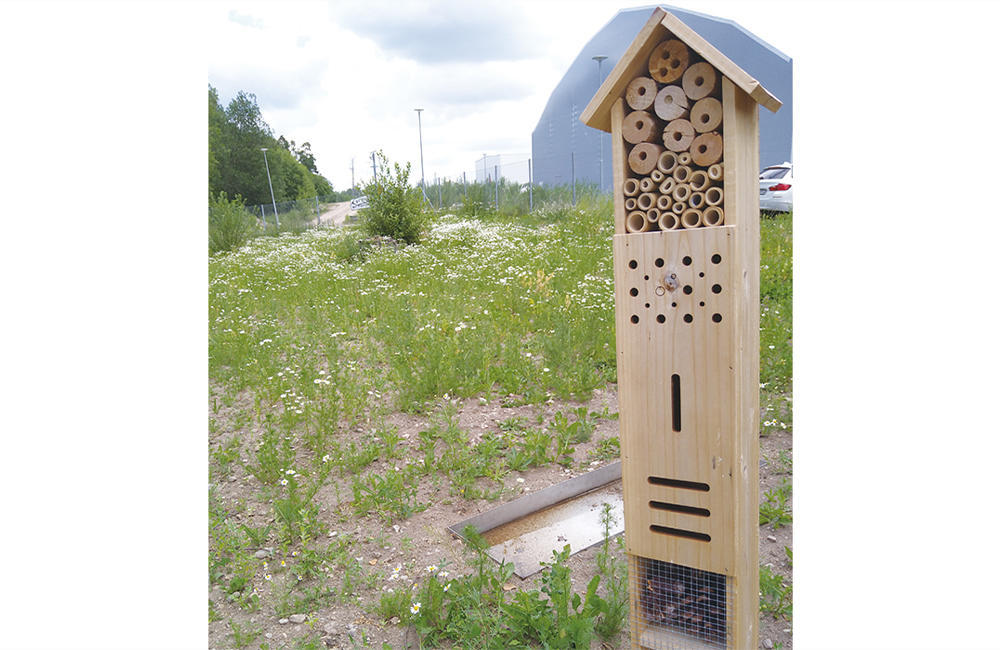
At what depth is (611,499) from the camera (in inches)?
122

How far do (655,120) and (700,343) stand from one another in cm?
61

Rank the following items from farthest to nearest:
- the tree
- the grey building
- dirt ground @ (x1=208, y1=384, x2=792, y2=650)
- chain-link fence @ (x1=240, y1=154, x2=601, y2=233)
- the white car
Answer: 1. the tree
2. chain-link fence @ (x1=240, y1=154, x2=601, y2=233)
3. the white car
4. the grey building
5. dirt ground @ (x1=208, y1=384, x2=792, y2=650)

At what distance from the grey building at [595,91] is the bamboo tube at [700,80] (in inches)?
282

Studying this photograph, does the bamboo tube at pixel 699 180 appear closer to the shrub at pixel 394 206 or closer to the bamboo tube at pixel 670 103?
the bamboo tube at pixel 670 103

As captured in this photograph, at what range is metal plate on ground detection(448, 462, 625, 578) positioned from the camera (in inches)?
106

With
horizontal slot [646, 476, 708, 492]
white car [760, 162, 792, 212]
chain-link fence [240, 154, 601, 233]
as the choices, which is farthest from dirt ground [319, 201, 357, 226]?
horizontal slot [646, 476, 708, 492]

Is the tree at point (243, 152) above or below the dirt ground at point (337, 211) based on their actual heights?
above

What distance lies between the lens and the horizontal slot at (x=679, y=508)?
5.70 feet

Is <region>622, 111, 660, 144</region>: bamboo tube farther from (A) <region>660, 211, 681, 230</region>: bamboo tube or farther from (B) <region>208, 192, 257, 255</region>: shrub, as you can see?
(B) <region>208, 192, 257, 255</region>: shrub

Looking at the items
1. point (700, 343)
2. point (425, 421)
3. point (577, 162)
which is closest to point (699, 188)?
point (700, 343)

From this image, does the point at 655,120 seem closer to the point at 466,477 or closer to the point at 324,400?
the point at 466,477

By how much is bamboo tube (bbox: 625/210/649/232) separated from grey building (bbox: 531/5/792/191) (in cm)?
725

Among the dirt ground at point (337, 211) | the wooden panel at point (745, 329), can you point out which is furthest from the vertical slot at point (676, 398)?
the dirt ground at point (337, 211)

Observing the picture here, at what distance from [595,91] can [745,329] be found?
→ 22.5ft
